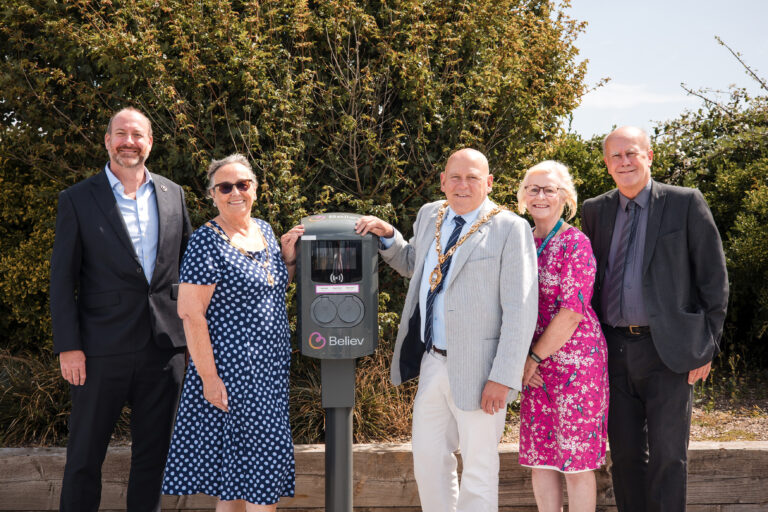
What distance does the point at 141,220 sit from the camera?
3277mm

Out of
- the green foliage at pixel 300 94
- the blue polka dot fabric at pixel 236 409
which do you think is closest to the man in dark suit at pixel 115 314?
the blue polka dot fabric at pixel 236 409

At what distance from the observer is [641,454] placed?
128 inches

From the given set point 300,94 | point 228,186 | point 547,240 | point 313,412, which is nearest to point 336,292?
point 228,186

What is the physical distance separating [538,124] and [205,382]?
2832 mm

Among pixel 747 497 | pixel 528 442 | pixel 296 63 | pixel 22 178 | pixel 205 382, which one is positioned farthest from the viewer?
pixel 22 178

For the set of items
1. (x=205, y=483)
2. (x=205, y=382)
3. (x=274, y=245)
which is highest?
(x=274, y=245)

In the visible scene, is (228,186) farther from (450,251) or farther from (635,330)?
(635,330)

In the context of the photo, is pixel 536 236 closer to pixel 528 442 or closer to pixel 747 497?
pixel 528 442

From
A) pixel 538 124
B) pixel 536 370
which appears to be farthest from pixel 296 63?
pixel 536 370

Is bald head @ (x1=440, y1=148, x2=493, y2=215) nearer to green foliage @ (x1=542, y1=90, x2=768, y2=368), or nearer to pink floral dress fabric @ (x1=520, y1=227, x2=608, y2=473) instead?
pink floral dress fabric @ (x1=520, y1=227, x2=608, y2=473)

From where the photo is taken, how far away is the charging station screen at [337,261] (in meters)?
3.01

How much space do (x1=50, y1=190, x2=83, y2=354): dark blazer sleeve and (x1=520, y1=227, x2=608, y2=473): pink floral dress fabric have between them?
203 cm

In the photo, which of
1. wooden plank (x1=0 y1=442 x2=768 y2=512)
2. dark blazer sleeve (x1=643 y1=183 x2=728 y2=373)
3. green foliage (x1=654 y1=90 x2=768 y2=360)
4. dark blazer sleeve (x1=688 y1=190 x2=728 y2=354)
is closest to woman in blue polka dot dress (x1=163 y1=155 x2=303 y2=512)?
wooden plank (x1=0 y1=442 x2=768 y2=512)

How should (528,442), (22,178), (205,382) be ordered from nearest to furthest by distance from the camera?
(205,382) → (528,442) → (22,178)
